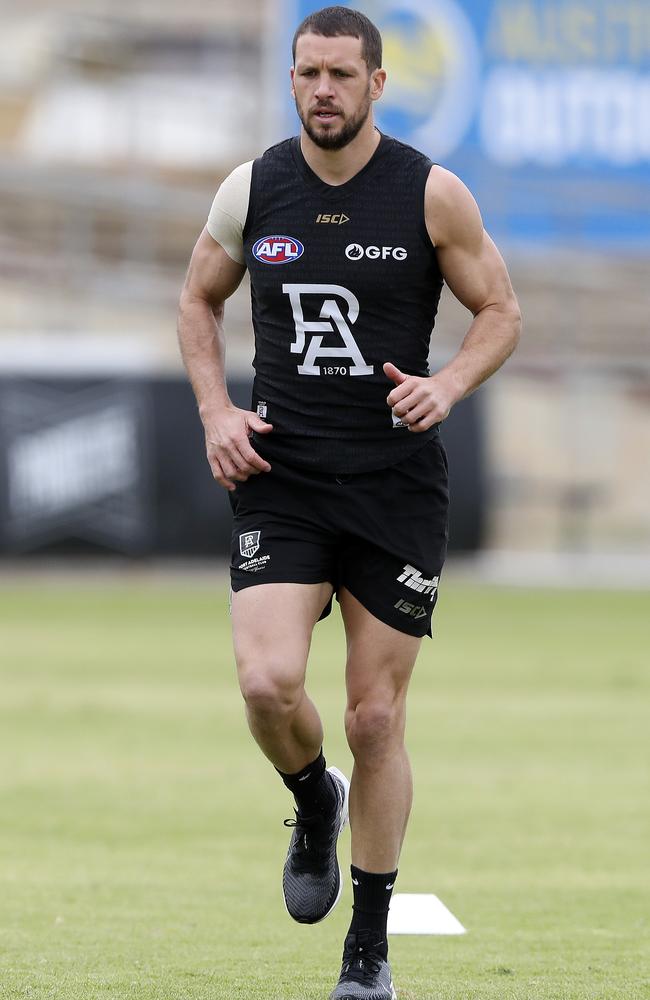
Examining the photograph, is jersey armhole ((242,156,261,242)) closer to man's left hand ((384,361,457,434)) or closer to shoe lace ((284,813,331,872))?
man's left hand ((384,361,457,434))

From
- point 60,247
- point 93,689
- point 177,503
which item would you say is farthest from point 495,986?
point 60,247

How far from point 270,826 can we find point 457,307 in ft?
67.3

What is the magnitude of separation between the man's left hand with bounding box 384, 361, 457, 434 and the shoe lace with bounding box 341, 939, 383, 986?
4.42ft

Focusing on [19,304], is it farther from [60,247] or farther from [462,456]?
[462,456]

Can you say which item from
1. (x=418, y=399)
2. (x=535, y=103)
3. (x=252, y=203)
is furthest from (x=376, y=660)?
(x=535, y=103)

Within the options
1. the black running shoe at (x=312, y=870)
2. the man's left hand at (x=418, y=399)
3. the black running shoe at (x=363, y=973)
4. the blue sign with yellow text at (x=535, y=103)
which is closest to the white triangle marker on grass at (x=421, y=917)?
the black running shoe at (x=312, y=870)

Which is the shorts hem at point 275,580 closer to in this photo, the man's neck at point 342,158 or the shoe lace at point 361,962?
the shoe lace at point 361,962

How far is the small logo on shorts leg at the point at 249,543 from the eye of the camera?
4.99 meters

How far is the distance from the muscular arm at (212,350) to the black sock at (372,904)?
1.13 metres

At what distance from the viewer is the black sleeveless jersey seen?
16.1 feet

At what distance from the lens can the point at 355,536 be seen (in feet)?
16.4

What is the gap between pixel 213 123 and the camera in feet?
123

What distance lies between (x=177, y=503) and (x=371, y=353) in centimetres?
1521

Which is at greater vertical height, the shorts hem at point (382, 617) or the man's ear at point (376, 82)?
the man's ear at point (376, 82)
